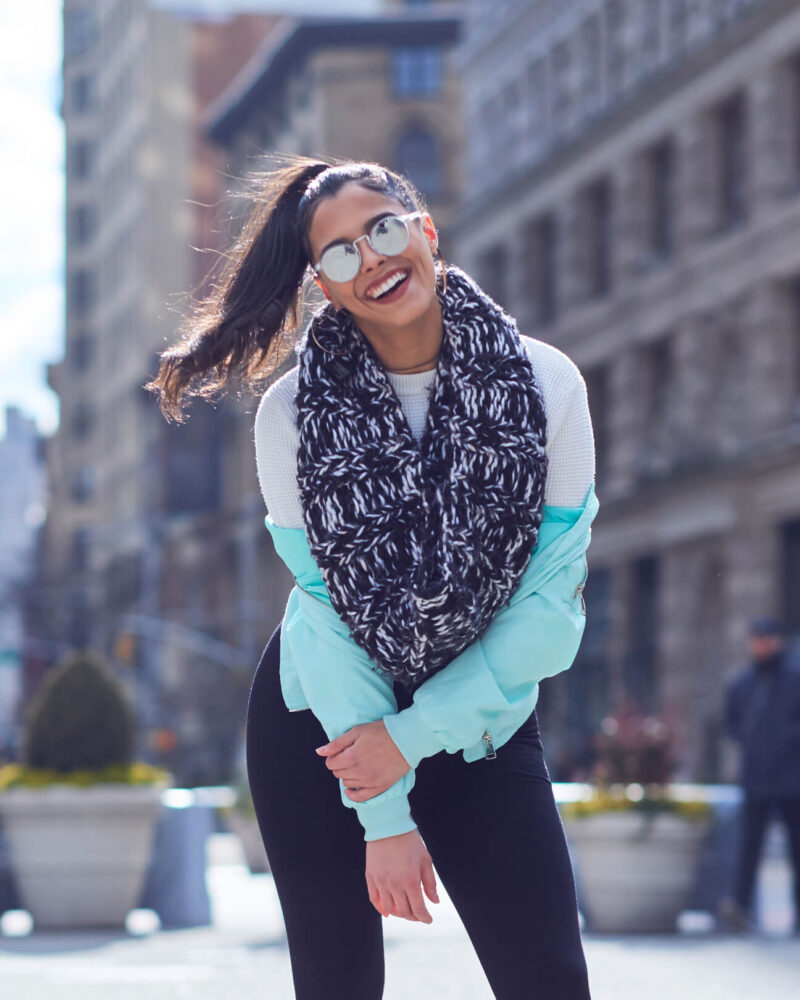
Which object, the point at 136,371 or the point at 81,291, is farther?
the point at 81,291

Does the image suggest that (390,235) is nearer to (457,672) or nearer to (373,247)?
(373,247)

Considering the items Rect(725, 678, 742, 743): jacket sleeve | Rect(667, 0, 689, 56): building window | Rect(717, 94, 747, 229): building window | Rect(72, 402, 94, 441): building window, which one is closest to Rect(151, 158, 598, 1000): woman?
Rect(725, 678, 742, 743): jacket sleeve

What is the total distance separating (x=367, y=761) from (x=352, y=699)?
0.40 feet

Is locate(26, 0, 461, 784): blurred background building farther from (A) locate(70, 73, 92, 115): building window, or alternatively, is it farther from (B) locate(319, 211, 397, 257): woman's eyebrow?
(B) locate(319, 211, 397, 257): woman's eyebrow

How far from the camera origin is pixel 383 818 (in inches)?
129

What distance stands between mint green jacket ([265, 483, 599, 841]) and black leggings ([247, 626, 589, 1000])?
0.04 m

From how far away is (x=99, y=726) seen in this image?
483 inches

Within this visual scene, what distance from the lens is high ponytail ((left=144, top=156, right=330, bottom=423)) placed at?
11.8ft

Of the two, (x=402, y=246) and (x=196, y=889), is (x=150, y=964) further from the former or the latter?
(x=402, y=246)

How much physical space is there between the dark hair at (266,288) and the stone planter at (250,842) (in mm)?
14327

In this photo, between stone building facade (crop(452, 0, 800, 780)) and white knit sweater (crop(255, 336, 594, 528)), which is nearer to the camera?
white knit sweater (crop(255, 336, 594, 528))

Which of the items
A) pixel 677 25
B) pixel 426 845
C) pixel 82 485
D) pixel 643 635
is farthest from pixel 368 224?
pixel 82 485

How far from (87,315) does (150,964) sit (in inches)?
3999

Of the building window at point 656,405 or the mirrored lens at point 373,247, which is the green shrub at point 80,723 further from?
the building window at point 656,405
